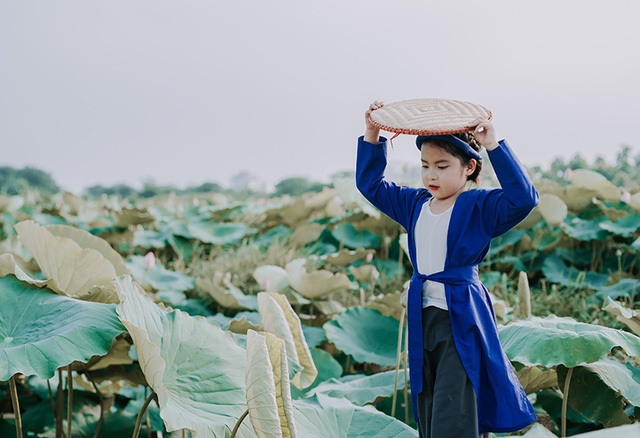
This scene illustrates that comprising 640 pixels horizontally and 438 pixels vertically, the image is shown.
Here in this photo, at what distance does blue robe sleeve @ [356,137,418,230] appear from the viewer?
4.32 feet

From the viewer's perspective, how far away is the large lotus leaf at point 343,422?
1.32 metres

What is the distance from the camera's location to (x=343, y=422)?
136 cm

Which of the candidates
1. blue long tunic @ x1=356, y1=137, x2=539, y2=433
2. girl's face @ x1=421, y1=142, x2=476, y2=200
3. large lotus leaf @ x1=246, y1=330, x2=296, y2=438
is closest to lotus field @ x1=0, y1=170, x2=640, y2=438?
large lotus leaf @ x1=246, y1=330, x2=296, y2=438

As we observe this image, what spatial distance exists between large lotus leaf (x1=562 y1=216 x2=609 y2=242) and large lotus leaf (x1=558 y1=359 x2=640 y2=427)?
5.54 ft

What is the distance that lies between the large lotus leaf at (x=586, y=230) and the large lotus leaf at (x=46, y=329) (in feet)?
8.11

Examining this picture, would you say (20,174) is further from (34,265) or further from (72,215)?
(34,265)

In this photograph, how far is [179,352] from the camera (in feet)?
4.26

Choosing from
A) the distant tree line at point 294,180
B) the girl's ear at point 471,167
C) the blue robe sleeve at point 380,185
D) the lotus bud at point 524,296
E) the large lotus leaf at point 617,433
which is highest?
the girl's ear at point 471,167

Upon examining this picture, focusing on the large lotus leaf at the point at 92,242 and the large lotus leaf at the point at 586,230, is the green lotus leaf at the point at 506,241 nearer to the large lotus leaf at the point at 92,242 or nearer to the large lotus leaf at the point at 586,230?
the large lotus leaf at the point at 586,230

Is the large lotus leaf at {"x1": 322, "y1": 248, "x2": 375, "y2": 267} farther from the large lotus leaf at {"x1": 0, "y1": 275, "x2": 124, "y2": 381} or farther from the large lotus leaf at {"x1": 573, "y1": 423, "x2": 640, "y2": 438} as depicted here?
the large lotus leaf at {"x1": 573, "y1": 423, "x2": 640, "y2": 438}

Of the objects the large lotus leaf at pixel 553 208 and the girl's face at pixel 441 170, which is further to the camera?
the large lotus leaf at pixel 553 208

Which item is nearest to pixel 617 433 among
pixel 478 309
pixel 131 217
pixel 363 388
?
pixel 478 309

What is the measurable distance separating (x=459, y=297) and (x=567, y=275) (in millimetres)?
2147

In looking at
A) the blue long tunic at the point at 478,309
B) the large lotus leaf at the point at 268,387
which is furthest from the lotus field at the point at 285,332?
the blue long tunic at the point at 478,309
